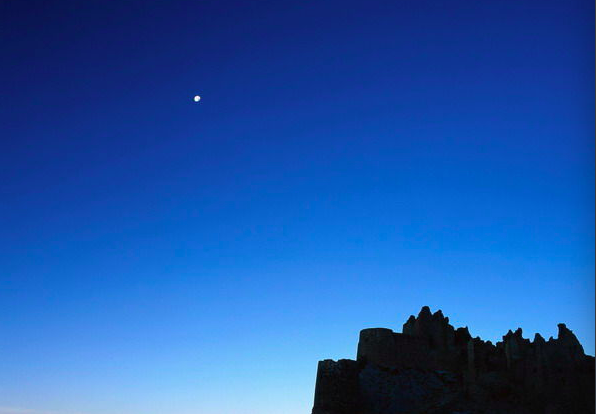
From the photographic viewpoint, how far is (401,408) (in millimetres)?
58156

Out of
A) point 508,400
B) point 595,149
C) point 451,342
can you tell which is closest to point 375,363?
point 451,342

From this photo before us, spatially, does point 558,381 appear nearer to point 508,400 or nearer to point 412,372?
point 508,400

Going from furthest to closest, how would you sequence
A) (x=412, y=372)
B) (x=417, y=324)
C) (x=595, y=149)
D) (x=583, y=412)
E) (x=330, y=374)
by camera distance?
(x=417, y=324), (x=412, y=372), (x=330, y=374), (x=583, y=412), (x=595, y=149)

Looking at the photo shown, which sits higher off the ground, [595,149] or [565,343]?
[565,343]

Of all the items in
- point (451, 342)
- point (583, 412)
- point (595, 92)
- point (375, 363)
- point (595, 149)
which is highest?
point (451, 342)

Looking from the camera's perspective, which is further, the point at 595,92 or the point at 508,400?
the point at 508,400

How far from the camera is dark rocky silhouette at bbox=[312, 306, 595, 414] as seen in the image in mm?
55062

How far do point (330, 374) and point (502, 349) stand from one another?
748 inches

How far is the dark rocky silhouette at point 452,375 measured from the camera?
55062 mm

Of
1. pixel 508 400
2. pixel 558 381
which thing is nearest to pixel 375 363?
pixel 508 400

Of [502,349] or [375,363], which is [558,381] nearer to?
[502,349]

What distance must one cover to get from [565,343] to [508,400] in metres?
7.85

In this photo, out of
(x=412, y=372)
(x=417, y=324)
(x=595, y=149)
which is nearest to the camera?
(x=595, y=149)

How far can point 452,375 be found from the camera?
201 ft
